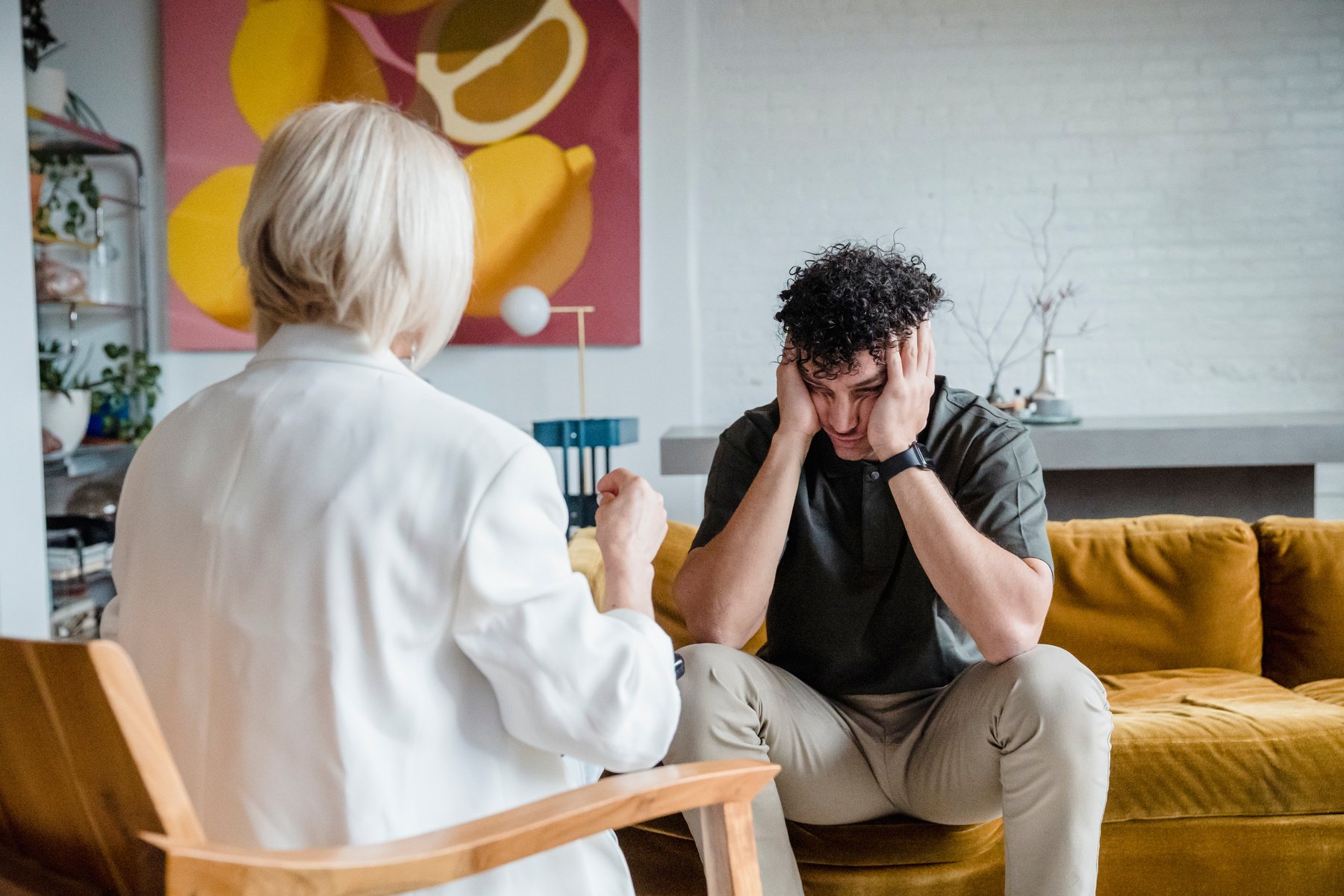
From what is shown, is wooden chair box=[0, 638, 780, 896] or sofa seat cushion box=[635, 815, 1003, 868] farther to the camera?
sofa seat cushion box=[635, 815, 1003, 868]

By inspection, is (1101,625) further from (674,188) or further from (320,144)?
(674,188)

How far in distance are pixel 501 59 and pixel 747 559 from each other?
3444mm

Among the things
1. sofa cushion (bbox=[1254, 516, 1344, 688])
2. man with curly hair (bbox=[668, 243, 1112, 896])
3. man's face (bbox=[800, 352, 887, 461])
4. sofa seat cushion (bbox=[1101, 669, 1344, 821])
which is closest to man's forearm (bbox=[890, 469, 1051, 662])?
man with curly hair (bbox=[668, 243, 1112, 896])

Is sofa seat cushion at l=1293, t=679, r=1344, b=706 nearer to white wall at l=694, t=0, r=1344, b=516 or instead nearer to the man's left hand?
the man's left hand

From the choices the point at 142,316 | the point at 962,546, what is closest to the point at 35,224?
the point at 142,316

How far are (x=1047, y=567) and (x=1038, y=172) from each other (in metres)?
3.61

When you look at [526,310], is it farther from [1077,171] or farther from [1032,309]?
[1077,171]

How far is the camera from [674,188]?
453 cm

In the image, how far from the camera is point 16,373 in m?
3.20

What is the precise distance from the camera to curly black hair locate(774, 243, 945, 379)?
5.32ft

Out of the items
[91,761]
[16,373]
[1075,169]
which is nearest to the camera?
[91,761]

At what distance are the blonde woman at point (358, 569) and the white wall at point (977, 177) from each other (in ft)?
12.0

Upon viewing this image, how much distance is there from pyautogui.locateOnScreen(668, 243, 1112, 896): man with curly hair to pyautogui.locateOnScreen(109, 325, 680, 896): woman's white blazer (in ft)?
2.01

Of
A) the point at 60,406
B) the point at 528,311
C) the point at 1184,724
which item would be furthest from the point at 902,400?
the point at 60,406
